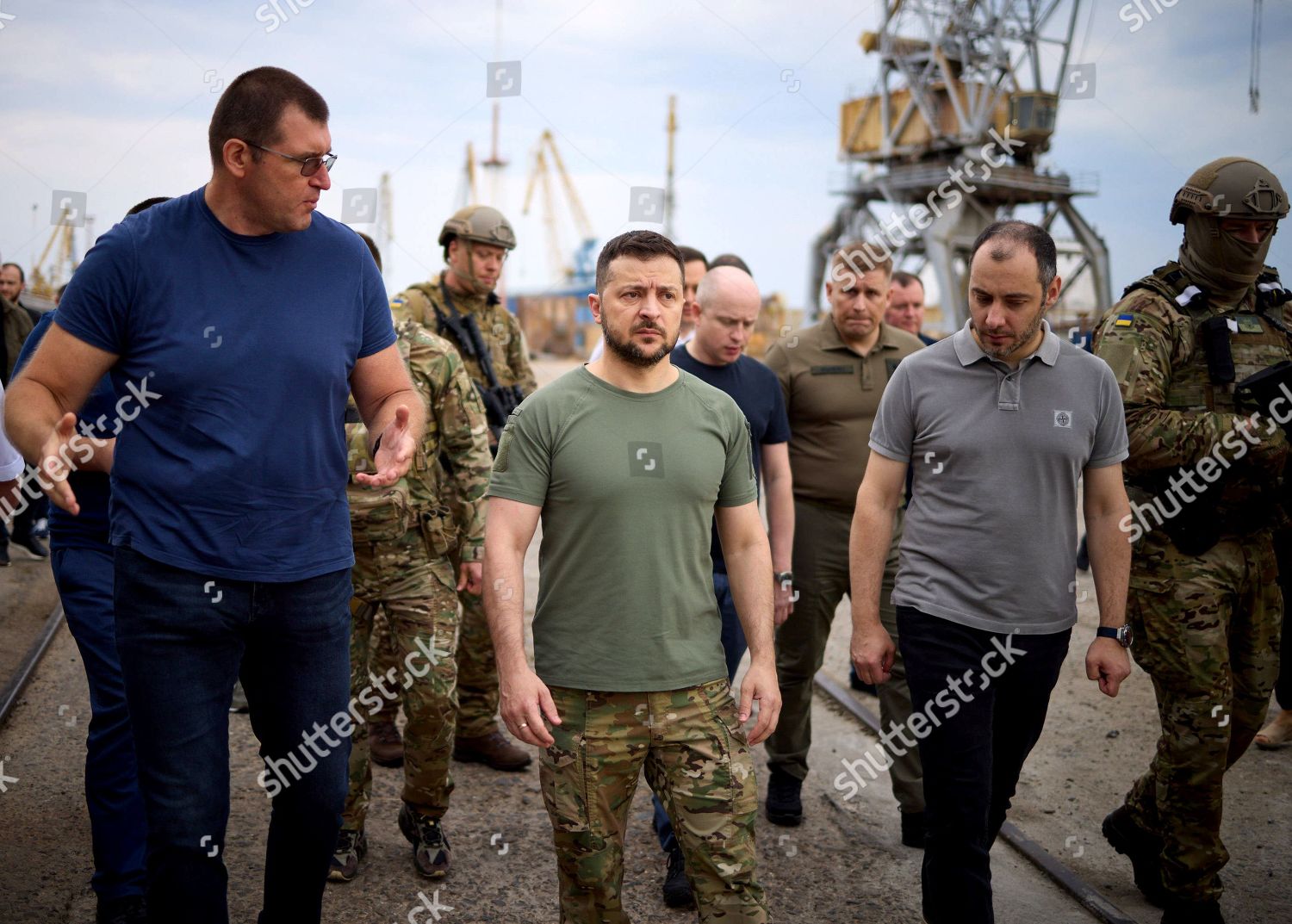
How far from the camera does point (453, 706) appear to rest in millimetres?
4328

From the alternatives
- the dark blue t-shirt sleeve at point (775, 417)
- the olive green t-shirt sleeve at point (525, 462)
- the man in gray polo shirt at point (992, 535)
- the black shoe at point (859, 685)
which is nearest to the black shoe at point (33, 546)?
the black shoe at point (859, 685)

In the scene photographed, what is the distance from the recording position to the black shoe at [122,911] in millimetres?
3523

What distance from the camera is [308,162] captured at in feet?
8.80

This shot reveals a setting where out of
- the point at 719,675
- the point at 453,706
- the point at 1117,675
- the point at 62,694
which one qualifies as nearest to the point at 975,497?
the point at 1117,675

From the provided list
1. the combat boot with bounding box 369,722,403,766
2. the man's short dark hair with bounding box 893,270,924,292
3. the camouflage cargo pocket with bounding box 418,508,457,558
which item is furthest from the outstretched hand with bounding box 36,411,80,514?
the man's short dark hair with bounding box 893,270,924,292

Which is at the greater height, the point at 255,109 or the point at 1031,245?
the point at 255,109

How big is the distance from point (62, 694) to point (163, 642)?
4.41m

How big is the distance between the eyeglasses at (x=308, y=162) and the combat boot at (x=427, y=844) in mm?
2641

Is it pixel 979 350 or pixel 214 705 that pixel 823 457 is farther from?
pixel 214 705

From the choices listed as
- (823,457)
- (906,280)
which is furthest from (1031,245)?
(906,280)

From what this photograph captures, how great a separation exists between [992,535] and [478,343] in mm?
3327

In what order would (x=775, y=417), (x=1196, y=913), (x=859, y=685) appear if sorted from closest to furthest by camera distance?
(x=1196, y=913), (x=775, y=417), (x=859, y=685)

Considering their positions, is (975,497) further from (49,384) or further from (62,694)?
(62,694)

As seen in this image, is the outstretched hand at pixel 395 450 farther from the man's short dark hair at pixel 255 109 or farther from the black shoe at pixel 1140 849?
the black shoe at pixel 1140 849
